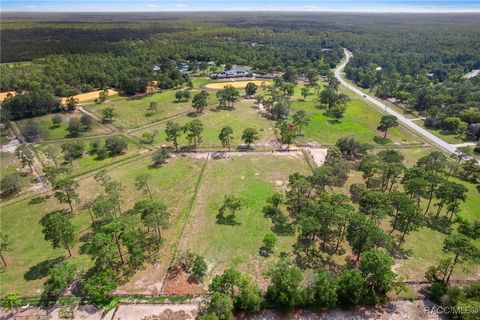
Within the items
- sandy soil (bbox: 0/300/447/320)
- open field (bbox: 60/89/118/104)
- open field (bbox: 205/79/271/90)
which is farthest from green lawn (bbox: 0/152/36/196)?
open field (bbox: 205/79/271/90)

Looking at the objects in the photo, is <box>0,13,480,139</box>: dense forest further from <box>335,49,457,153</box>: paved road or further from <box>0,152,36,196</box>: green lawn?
<box>0,152,36,196</box>: green lawn

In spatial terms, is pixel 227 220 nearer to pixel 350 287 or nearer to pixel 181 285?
pixel 181 285

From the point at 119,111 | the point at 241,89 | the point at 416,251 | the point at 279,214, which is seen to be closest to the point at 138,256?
the point at 279,214

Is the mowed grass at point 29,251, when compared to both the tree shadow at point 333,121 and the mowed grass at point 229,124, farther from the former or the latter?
the tree shadow at point 333,121

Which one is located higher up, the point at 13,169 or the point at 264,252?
the point at 264,252

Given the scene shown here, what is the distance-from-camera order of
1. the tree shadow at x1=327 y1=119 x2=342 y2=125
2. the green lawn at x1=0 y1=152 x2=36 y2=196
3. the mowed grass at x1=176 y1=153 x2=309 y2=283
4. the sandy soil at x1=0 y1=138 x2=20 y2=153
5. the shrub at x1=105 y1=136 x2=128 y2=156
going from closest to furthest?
the mowed grass at x1=176 y1=153 x2=309 y2=283
the green lawn at x1=0 y1=152 x2=36 y2=196
the shrub at x1=105 y1=136 x2=128 y2=156
the sandy soil at x1=0 y1=138 x2=20 y2=153
the tree shadow at x1=327 y1=119 x2=342 y2=125

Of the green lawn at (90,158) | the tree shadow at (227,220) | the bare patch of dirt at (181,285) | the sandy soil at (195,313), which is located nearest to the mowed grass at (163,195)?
the bare patch of dirt at (181,285)

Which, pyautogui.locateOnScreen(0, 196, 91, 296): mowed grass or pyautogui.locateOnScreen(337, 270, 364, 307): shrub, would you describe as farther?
pyautogui.locateOnScreen(0, 196, 91, 296): mowed grass

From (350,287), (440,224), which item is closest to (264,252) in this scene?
(350,287)
